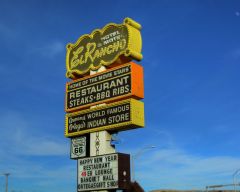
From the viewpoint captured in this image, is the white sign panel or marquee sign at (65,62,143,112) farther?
the white sign panel

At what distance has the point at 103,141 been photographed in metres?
31.5

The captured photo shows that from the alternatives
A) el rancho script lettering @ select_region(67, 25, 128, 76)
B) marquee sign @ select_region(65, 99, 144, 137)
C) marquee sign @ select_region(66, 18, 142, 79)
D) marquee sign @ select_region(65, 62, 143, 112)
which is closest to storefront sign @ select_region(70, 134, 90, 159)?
marquee sign @ select_region(65, 99, 144, 137)

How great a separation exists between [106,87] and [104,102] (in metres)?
1.11

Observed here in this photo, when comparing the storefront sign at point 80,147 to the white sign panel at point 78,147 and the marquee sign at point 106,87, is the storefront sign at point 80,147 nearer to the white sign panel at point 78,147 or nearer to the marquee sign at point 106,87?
the white sign panel at point 78,147

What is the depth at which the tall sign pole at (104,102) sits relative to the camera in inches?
1196

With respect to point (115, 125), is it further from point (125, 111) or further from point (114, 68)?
point (114, 68)

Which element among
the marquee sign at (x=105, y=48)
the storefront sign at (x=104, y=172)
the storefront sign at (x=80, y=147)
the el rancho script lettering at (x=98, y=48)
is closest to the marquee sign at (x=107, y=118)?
the storefront sign at (x=80, y=147)

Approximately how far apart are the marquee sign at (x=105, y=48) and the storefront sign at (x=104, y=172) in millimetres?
7277

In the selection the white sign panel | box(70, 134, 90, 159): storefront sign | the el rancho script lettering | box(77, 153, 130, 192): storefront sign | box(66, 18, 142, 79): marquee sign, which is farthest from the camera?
the el rancho script lettering

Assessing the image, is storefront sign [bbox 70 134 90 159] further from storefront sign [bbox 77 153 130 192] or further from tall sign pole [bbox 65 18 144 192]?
storefront sign [bbox 77 153 130 192]

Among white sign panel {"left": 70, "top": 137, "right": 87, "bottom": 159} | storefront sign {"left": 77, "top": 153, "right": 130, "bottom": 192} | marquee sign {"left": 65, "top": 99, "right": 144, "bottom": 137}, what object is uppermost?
marquee sign {"left": 65, "top": 99, "right": 144, "bottom": 137}

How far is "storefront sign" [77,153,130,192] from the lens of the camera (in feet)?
97.2

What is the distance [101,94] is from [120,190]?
7202 millimetres

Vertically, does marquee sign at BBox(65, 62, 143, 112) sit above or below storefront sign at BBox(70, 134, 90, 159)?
above
